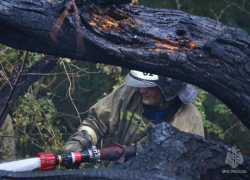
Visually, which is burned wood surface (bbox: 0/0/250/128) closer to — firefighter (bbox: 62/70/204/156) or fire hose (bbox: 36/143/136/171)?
fire hose (bbox: 36/143/136/171)

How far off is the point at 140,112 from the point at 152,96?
0.79ft

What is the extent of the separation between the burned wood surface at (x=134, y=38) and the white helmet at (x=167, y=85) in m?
1.72

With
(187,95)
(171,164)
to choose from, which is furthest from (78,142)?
(171,164)

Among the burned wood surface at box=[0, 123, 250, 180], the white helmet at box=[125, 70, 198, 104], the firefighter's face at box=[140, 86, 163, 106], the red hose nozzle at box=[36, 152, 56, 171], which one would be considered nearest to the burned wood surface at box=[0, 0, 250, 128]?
the burned wood surface at box=[0, 123, 250, 180]

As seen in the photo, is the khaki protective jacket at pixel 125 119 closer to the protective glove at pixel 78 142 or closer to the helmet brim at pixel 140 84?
A: the protective glove at pixel 78 142

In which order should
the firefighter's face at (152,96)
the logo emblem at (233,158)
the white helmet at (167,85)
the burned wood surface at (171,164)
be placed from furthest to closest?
the firefighter's face at (152,96), the white helmet at (167,85), the logo emblem at (233,158), the burned wood surface at (171,164)

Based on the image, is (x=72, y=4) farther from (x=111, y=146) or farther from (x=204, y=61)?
(x=111, y=146)

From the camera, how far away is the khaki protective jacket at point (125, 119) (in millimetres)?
4652

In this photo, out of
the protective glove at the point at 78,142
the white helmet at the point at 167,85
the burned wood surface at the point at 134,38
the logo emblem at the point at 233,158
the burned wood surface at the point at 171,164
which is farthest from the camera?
the white helmet at the point at 167,85

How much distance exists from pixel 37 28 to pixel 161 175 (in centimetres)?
102

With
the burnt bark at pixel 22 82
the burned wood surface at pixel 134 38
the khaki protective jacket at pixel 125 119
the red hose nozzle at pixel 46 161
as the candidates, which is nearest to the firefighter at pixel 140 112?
the khaki protective jacket at pixel 125 119

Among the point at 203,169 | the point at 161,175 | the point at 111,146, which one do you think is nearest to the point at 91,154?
the point at 111,146

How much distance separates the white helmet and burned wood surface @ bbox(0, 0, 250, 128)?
1.72 meters

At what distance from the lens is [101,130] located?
488 cm
